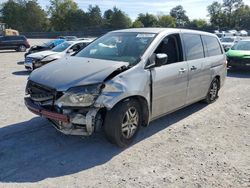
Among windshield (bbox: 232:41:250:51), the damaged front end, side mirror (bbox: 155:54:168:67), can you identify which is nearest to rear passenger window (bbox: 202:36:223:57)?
side mirror (bbox: 155:54:168:67)

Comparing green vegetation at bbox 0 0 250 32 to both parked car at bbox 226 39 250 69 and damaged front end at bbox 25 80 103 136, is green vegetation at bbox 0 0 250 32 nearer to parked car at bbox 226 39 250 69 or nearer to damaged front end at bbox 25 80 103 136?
parked car at bbox 226 39 250 69

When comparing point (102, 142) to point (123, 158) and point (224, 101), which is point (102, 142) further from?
point (224, 101)

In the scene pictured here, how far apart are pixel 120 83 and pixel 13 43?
24.5 metres

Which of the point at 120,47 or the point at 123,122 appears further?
the point at 120,47

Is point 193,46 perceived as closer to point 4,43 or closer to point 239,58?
point 239,58

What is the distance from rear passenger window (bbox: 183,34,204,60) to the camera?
607 cm

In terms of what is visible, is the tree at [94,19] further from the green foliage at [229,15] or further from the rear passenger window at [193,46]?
the rear passenger window at [193,46]

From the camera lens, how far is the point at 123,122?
4590mm

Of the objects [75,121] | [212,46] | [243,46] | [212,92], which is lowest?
[212,92]

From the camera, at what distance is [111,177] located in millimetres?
3865

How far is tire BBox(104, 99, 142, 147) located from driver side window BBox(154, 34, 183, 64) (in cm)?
119

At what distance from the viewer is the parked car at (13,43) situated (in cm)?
2641

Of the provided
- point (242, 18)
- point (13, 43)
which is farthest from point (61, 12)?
point (13, 43)

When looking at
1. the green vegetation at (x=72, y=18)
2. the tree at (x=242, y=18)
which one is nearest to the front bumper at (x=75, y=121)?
the green vegetation at (x=72, y=18)
